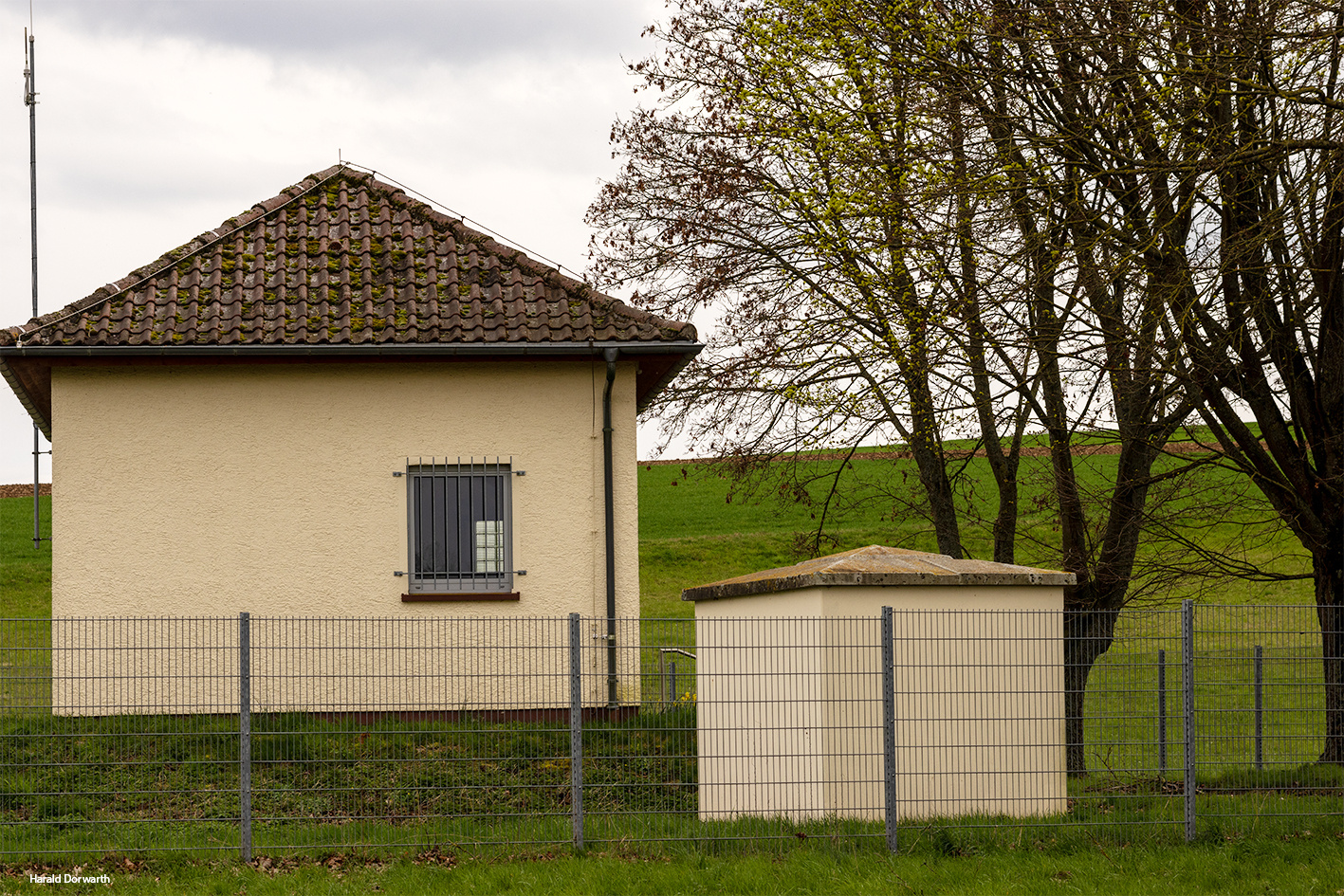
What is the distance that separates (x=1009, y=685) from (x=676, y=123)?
376 inches

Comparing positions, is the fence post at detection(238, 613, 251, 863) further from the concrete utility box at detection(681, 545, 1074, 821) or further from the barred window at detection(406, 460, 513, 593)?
the barred window at detection(406, 460, 513, 593)

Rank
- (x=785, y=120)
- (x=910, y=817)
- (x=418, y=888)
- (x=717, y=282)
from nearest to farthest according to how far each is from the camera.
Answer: (x=418, y=888) → (x=910, y=817) → (x=785, y=120) → (x=717, y=282)

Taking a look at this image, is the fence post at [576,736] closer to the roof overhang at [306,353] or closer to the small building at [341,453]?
the small building at [341,453]

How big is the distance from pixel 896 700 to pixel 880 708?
130 millimetres

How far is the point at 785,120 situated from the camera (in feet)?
50.2

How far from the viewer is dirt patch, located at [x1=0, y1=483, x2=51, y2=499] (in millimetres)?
48438

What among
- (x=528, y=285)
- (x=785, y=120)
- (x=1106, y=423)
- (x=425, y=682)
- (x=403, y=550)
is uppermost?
(x=785, y=120)

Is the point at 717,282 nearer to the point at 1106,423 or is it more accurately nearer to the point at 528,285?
the point at 528,285

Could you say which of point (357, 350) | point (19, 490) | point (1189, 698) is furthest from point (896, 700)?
point (19, 490)

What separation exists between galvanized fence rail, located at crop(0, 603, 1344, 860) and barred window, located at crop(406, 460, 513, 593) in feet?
8.76

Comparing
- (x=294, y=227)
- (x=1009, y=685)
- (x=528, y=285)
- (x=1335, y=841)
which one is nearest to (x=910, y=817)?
(x=1009, y=685)

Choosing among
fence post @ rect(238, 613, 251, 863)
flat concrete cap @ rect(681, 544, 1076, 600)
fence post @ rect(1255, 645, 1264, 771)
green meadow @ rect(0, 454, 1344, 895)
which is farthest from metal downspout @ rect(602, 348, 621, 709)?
fence post @ rect(1255, 645, 1264, 771)

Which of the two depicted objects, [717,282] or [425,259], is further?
[717,282]

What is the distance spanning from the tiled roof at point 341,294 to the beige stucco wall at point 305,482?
0.41m
